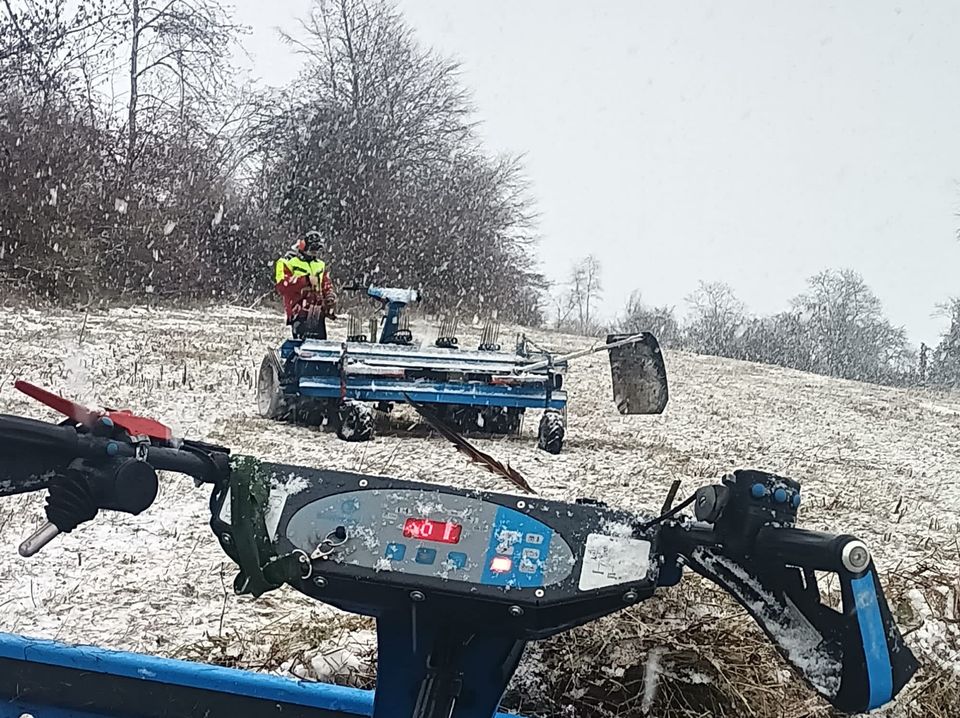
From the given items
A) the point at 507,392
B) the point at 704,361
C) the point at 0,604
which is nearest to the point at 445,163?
the point at 704,361

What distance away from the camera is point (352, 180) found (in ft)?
90.3

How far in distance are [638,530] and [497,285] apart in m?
25.7

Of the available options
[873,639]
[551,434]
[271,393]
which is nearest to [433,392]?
[551,434]

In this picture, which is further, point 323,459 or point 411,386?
point 411,386

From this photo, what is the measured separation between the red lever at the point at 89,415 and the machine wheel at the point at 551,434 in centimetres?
657

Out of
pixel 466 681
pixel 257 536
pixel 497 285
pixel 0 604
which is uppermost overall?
pixel 497 285

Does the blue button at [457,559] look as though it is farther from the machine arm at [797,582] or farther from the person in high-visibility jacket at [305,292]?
the person in high-visibility jacket at [305,292]

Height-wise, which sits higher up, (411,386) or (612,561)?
(612,561)

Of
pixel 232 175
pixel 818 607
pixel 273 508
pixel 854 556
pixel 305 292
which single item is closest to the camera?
pixel 854 556

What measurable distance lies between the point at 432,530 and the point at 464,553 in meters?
0.06

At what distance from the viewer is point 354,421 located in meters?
7.90

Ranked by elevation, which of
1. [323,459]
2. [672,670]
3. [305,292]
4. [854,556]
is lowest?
[323,459]

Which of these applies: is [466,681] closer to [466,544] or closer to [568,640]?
[466,544]

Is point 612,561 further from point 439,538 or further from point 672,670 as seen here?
point 672,670
